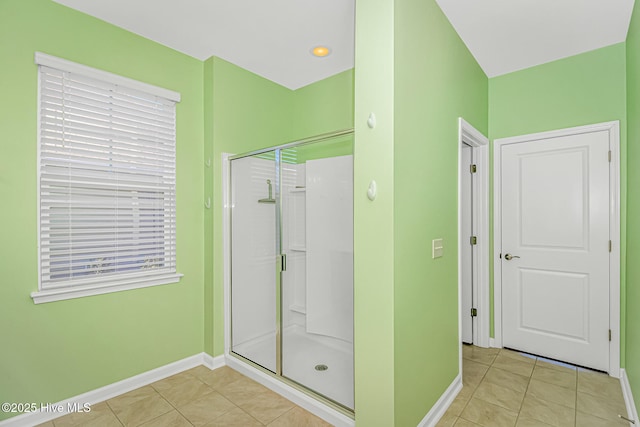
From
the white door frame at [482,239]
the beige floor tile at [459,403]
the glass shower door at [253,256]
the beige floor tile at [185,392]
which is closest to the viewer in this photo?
the beige floor tile at [459,403]

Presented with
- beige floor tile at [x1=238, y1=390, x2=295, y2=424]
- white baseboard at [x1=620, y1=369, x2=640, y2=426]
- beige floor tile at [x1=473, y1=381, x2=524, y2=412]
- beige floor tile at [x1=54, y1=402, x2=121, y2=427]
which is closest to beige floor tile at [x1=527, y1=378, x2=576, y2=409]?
beige floor tile at [x1=473, y1=381, x2=524, y2=412]

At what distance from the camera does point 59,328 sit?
6.64 feet

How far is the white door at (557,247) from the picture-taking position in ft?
8.32

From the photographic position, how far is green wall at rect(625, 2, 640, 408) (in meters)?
1.95

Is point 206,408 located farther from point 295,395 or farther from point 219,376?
point 295,395

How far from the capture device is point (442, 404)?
2066mm

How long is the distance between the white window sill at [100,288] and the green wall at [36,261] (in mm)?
41

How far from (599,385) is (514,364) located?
54cm

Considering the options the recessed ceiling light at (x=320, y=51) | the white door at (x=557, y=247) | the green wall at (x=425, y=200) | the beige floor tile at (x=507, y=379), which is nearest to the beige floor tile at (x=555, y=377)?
the beige floor tile at (x=507, y=379)

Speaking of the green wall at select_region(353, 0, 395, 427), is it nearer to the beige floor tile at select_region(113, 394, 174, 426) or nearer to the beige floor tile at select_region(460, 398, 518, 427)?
the beige floor tile at select_region(460, 398, 518, 427)

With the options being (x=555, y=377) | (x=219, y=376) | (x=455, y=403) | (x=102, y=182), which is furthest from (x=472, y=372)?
(x=102, y=182)

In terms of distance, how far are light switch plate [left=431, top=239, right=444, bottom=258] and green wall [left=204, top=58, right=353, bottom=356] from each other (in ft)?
4.81

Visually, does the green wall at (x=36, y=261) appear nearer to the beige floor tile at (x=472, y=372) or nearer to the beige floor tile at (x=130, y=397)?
the beige floor tile at (x=130, y=397)

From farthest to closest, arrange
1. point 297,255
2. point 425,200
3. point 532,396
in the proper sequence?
point 297,255 → point 532,396 → point 425,200
